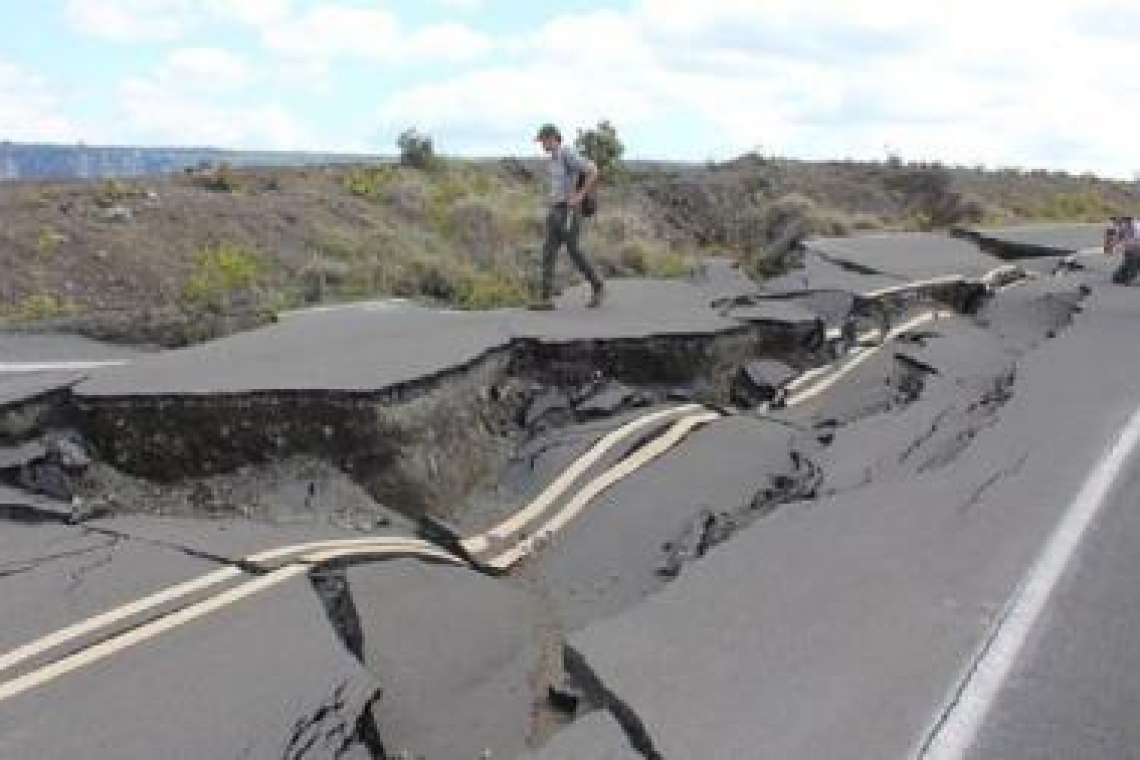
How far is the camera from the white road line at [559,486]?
879cm

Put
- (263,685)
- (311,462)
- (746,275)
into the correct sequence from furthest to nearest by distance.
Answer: (746,275)
(311,462)
(263,685)

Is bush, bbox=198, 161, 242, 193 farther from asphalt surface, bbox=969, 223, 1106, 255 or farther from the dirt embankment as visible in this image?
asphalt surface, bbox=969, 223, 1106, 255

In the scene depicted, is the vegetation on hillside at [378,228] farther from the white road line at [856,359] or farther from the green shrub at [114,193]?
the white road line at [856,359]

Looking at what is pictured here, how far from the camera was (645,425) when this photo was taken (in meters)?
10.9

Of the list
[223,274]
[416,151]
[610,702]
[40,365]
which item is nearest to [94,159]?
[416,151]

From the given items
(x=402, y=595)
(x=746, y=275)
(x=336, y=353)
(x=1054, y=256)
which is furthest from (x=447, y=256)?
(x=402, y=595)

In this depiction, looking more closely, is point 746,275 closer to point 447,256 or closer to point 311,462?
point 447,256

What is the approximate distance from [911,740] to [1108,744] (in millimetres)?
784

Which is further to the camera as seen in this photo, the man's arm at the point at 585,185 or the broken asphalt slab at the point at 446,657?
the man's arm at the point at 585,185

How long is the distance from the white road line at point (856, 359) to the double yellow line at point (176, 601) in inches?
197

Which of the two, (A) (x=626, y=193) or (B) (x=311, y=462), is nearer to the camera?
(B) (x=311, y=462)

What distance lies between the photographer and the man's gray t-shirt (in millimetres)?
14383

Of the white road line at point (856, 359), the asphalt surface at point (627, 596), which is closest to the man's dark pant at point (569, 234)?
the asphalt surface at point (627, 596)

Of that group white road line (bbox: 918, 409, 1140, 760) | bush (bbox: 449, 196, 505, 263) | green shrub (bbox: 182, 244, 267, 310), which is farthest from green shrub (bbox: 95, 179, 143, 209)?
white road line (bbox: 918, 409, 1140, 760)
